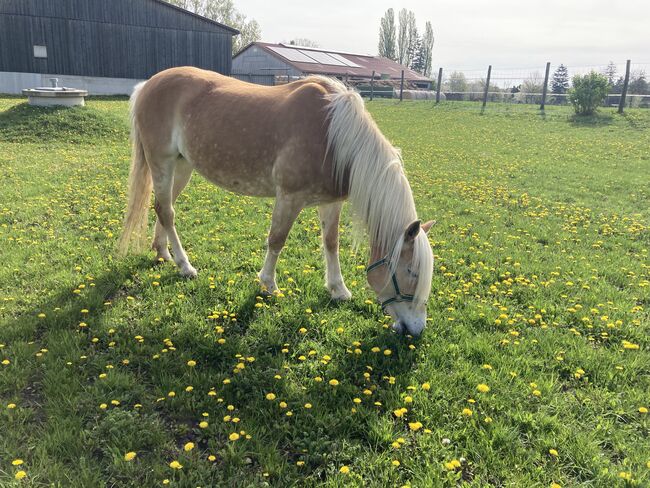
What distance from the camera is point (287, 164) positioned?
423cm

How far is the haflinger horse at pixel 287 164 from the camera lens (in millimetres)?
3814

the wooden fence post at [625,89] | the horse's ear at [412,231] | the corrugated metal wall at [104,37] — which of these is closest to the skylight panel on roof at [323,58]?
the corrugated metal wall at [104,37]

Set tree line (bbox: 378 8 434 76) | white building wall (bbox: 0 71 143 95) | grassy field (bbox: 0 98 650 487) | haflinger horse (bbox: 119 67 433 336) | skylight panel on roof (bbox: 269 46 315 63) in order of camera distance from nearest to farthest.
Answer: grassy field (bbox: 0 98 650 487) → haflinger horse (bbox: 119 67 433 336) → white building wall (bbox: 0 71 143 95) → skylight panel on roof (bbox: 269 46 315 63) → tree line (bbox: 378 8 434 76)

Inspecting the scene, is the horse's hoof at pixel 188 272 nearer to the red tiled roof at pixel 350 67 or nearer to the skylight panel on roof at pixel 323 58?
the red tiled roof at pixel 350 67

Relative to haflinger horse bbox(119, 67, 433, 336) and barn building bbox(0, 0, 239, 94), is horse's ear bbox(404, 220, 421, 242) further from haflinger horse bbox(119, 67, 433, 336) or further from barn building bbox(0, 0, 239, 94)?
barn building bbox(0, 0, 239, 94)

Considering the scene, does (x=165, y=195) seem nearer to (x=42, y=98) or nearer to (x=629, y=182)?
(x=629, y=182)

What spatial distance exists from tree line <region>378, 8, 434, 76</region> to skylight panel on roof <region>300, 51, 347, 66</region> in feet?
124

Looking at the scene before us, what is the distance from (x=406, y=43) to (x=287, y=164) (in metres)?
100.0

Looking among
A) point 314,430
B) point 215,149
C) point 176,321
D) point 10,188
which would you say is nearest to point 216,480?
point 314,430

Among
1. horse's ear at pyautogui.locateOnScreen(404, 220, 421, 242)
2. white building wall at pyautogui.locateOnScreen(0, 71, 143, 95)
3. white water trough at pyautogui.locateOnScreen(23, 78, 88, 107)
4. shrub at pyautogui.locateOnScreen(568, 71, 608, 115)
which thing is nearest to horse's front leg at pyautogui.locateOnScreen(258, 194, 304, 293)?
horse's ear at pyautogui.locateOnScreen(404, 220, 421, 242)

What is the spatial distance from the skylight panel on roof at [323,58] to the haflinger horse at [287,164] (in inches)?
2106

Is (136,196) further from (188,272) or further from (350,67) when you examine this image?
(350,67)

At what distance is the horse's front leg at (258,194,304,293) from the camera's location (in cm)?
436

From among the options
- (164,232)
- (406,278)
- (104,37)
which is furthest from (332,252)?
(104,37)
